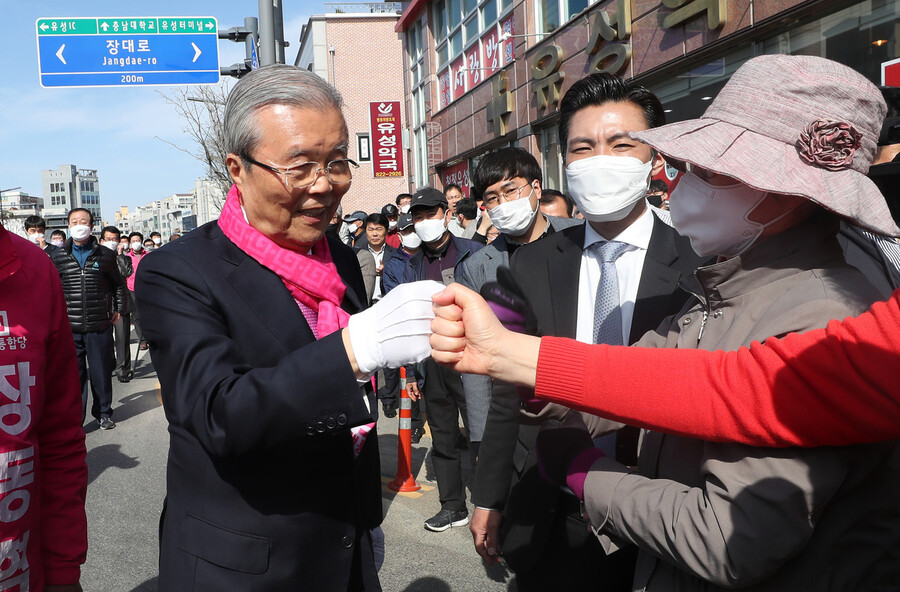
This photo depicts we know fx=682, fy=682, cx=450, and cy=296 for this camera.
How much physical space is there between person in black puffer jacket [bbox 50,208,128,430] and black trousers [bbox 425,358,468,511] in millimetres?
4194

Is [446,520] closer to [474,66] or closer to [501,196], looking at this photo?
[501,196]

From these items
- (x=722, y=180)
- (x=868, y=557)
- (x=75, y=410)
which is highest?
(x=722, y=180)

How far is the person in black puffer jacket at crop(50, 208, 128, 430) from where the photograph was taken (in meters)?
7.32

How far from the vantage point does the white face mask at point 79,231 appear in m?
7.78

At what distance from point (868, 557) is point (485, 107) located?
14997mm

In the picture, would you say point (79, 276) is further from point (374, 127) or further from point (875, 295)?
point (374, 127)

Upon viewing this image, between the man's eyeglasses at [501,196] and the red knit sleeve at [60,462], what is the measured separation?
2.60 meters

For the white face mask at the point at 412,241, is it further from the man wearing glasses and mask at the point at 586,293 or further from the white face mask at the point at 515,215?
the man wearing glasses and mask at the point at 586,293

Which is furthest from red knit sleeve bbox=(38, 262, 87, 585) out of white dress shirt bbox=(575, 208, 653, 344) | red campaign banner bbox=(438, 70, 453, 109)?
red campaign banner bbox=(438, 70, 453, 109)

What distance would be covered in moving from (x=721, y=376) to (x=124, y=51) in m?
11.5

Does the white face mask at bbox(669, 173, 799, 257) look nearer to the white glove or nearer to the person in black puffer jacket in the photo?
the white glove

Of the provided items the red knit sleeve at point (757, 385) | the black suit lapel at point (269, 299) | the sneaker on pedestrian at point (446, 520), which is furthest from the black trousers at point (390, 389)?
the red knit sleeve at point (757, 385)

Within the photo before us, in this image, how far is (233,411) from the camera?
126cm

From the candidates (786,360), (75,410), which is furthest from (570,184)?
(75,410)
